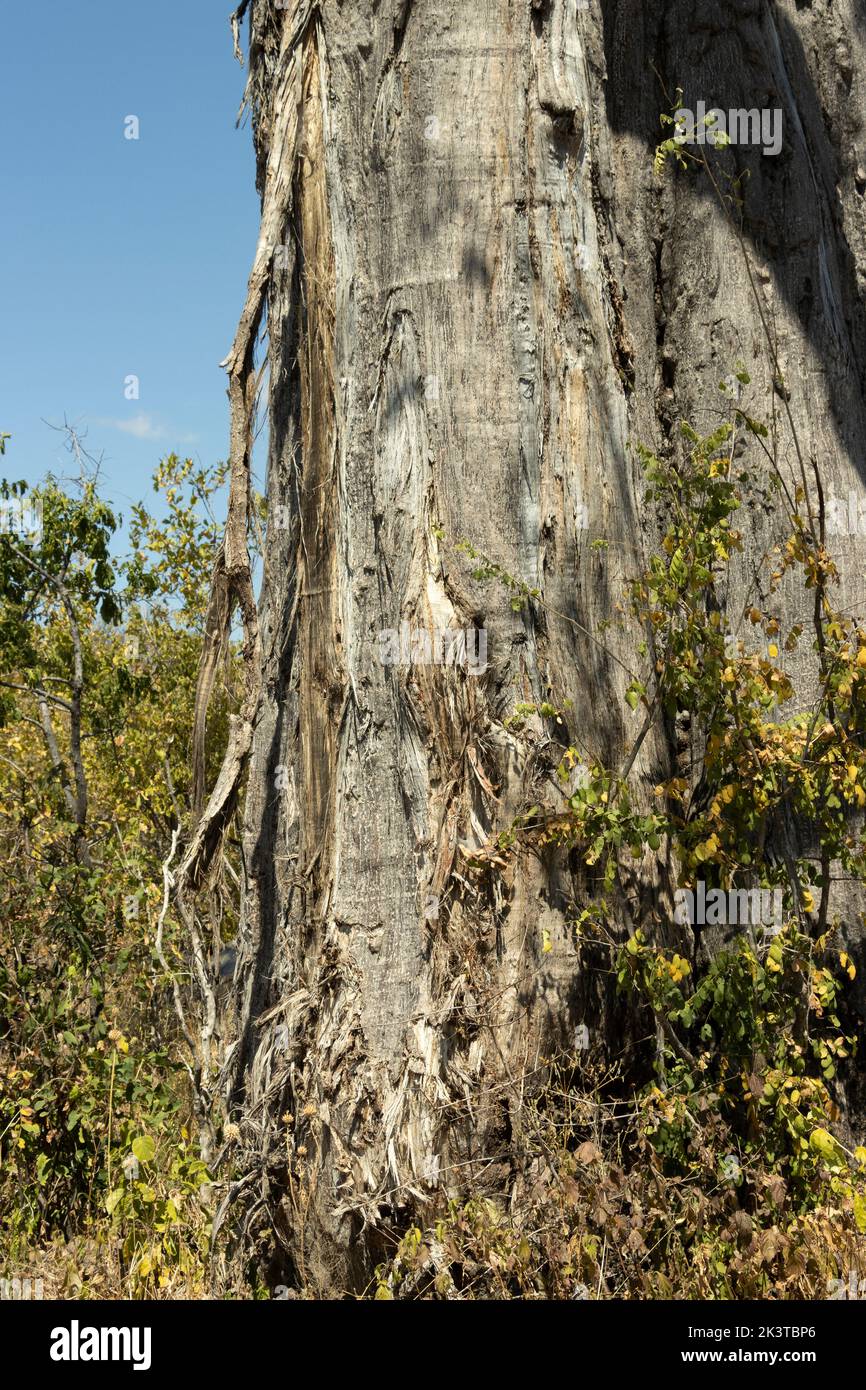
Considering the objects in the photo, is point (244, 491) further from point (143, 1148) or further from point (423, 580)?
point (143, 1148)

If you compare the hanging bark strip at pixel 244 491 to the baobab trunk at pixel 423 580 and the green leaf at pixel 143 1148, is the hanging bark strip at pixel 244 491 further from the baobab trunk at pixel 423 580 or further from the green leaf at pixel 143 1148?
the green leaf at pixel 143 1148

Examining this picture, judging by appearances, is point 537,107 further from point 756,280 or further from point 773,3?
point 773,3

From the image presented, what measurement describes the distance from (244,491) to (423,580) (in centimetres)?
93

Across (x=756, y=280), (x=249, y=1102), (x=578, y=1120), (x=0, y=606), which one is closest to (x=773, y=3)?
(x=756, y=280)

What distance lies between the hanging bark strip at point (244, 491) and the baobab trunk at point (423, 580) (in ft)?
0.07

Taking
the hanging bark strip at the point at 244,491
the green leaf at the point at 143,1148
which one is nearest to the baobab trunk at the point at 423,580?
the hanging bark strip at the point at 244,491

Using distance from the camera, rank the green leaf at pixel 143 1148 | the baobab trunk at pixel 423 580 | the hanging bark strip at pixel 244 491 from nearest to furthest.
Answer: the green leaf at pixel 143 1148, the baobab trunk at pixel 423 580, the hanging bark strip at pixel 244 491

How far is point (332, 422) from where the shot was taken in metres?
4.07

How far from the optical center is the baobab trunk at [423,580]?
3566 mm

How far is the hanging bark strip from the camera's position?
13.6 ft

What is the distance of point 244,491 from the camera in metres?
4.26

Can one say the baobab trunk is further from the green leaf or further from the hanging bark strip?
the green leaf

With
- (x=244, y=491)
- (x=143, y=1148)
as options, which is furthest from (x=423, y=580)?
(x=143, y=1148)

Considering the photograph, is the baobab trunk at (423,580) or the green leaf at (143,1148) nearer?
the green leaf at (143,1148)
